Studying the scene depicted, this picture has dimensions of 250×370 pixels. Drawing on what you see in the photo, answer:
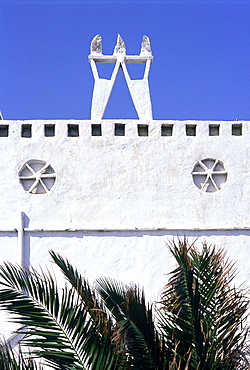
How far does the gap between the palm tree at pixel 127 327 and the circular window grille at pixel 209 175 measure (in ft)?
16.9

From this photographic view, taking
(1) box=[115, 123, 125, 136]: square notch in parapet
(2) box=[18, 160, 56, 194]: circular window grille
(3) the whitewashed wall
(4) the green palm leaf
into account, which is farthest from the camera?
(1) box=[115, 123, 125, 136]: square notch in parapet

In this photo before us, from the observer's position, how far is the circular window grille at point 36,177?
43.0ft

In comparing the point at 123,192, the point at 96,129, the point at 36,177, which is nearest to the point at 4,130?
the point at 36,177

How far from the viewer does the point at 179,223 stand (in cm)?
1298

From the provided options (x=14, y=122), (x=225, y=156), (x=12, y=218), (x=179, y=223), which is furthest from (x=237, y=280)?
(x=14, y=122)

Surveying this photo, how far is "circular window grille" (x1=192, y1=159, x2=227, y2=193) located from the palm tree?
514 centimetres

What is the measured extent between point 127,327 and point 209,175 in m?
6.16

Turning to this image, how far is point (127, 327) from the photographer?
24.8ft

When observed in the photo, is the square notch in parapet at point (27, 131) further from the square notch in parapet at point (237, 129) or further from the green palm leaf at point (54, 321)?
the green palm leaf at point (54, 321)

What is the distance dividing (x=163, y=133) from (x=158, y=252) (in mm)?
2339

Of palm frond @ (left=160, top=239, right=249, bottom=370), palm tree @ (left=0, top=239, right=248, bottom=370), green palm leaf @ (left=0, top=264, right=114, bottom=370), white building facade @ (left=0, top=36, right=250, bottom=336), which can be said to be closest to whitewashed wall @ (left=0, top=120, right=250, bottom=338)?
white building facade @ (left=0, top=36, right=250, bottom=336)

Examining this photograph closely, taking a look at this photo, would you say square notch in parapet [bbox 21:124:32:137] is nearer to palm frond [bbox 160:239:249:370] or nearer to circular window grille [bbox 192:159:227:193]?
circular window grille [bbox 192:159:227:193]

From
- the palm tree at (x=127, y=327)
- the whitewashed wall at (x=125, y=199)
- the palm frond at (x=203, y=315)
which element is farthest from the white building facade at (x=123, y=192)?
the palm tree at (x=127, y=327)

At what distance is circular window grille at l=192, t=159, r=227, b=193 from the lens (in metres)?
13.3
